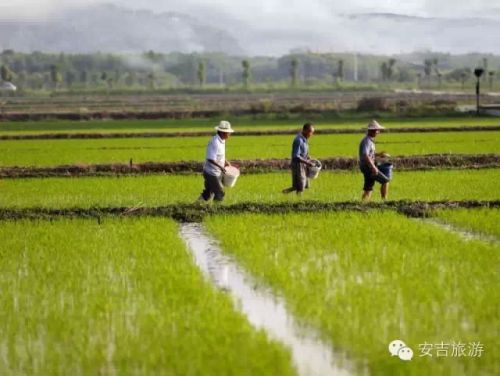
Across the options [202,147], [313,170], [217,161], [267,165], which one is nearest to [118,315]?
[217,161]

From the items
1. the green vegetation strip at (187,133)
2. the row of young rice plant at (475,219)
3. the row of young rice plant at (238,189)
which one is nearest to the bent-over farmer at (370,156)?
the row of young rice plant at (238,189)

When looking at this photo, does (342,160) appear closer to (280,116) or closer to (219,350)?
(219,350)

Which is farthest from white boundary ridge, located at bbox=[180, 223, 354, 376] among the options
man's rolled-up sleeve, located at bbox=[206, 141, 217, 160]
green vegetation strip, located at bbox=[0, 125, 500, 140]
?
green vegetation strip, located at bbox=[0, 125, 500, 140]

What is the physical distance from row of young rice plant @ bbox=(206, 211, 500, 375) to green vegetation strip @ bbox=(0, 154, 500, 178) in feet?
22.3

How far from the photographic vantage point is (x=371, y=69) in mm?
182625

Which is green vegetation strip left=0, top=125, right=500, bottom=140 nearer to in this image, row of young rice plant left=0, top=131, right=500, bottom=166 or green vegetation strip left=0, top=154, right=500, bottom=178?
row of young rice plant left=0, top=131, right=500, bottom=166

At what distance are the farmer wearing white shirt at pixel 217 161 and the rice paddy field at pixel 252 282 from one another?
28 centimetres

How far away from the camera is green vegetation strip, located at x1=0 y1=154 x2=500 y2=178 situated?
15.8m

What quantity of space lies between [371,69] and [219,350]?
7175 inches

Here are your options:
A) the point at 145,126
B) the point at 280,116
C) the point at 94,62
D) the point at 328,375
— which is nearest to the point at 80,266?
the point at 328,375

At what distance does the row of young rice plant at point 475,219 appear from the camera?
27.6 feet

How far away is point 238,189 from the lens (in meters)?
12.5

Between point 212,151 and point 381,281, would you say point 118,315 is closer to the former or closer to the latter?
point 381,281

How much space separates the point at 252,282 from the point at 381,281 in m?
0.97
